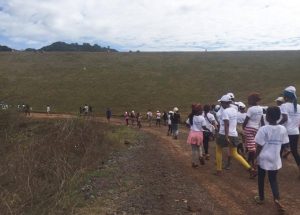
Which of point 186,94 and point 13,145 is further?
point 186,94

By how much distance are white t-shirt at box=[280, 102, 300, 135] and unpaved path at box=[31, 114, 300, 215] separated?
43.0 inches

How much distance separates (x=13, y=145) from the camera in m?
13.4

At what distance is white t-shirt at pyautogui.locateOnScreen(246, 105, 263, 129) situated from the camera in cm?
1249

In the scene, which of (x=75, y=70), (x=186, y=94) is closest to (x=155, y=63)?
(x=75, y=70)

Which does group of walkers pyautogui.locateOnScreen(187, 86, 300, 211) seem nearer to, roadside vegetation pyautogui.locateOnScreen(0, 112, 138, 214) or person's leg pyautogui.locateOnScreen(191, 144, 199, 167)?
person's leg pyautogui.locateOnScreen(191, 144, 199, 167)

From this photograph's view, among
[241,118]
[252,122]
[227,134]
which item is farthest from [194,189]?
[241,118]

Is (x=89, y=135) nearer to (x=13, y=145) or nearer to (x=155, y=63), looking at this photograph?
(x=13, y=145)

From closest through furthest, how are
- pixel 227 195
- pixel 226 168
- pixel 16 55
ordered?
pixel 227 195, pixel 226 168, pixel 16 55

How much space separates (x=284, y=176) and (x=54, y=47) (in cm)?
13592

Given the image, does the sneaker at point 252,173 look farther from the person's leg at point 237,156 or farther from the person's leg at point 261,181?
the person's leg at point 261,181

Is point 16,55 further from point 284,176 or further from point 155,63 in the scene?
point 284,176

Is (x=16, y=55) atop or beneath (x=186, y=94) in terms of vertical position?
atop

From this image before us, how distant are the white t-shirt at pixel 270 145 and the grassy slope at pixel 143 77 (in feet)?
147

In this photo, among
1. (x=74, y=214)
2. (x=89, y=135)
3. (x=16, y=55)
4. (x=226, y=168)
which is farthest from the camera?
(x=16, y=55)
